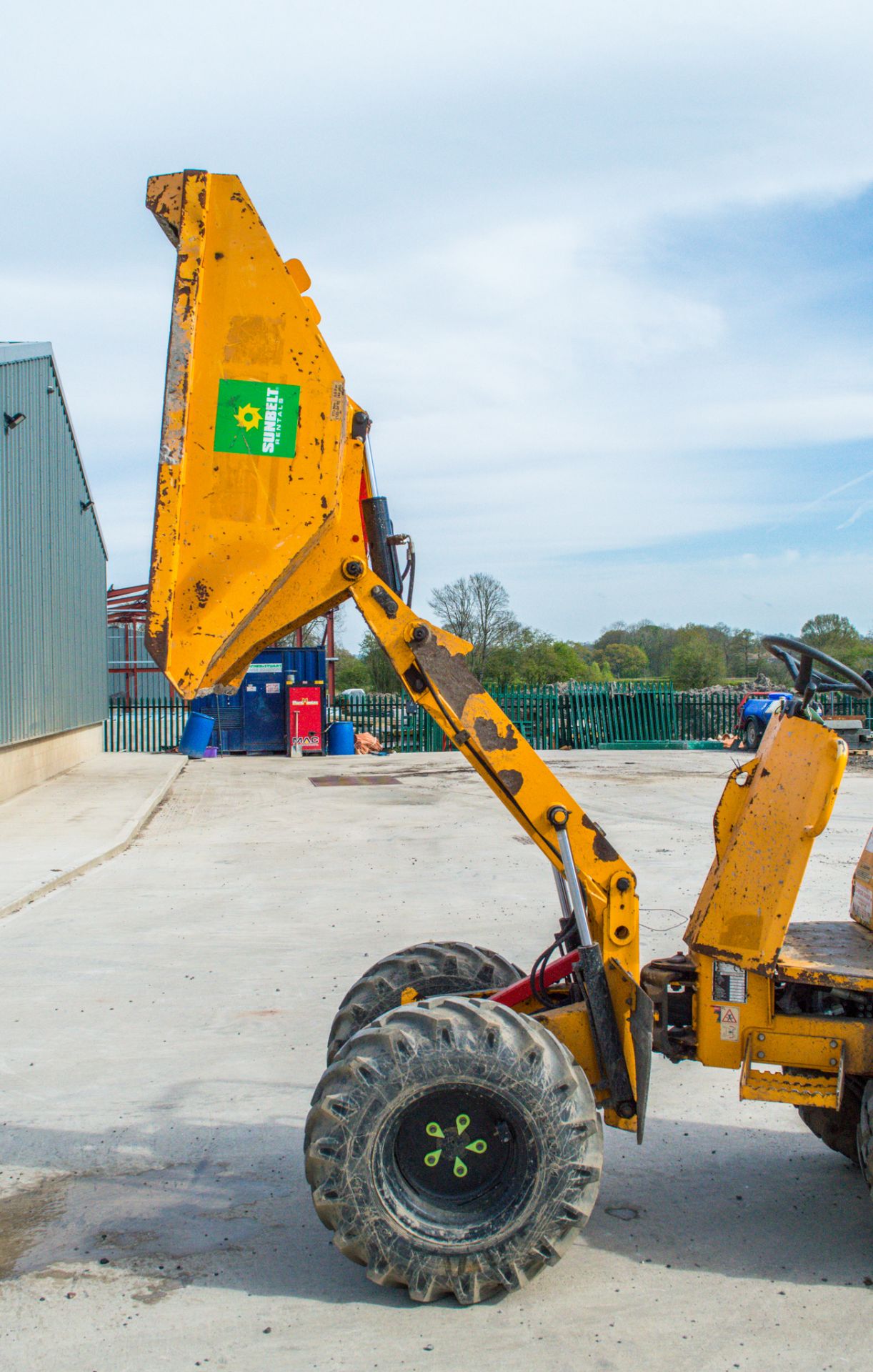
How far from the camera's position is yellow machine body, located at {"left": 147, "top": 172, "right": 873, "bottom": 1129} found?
3.65 m

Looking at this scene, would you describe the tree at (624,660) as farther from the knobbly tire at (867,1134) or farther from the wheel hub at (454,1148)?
the wheel hub at (454,1148)

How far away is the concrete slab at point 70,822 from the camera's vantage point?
10672 mm

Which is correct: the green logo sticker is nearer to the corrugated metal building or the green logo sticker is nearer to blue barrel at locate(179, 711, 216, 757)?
the corrugated metal building

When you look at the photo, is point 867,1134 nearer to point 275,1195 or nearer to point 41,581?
point 275,1195

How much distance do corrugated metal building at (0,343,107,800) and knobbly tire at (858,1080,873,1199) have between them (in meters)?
14.5

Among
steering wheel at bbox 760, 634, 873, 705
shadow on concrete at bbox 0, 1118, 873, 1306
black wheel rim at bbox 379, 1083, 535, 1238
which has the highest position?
steering wheel at bbox 760, 634, 873, 705

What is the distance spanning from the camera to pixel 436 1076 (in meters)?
3.38

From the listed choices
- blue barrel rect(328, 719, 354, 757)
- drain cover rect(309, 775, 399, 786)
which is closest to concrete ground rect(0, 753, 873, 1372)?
drain cover rect(309, 775, 399, 786)

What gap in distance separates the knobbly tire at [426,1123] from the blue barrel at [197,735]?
22.5 metres

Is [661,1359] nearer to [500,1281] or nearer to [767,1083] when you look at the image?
[500,1281]

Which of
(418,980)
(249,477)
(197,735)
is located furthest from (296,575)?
(197,735)

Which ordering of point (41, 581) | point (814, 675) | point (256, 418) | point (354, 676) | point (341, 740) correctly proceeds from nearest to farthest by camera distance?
point (256, 418) < point (814, 675) < point (41, 581) < point (341, 740) < point (354, 676)

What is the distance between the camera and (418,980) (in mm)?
4410

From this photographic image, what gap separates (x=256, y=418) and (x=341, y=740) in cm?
2308
